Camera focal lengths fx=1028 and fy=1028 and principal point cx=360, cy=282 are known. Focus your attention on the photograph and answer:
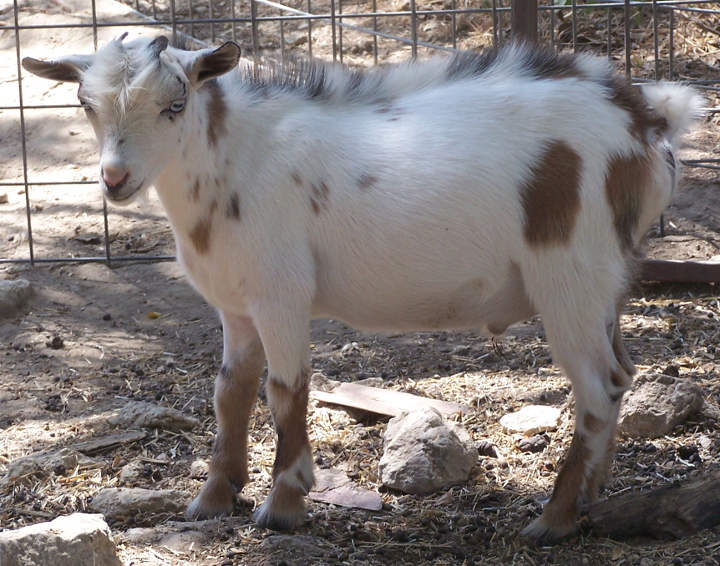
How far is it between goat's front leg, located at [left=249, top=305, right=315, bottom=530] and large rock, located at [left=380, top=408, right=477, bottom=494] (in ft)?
1.38

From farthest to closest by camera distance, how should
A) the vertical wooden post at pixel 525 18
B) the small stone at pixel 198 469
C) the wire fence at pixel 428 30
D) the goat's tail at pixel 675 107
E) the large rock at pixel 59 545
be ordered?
1. the wire fence at pixel 428 30
2. the vertical wooden post at pixel 525 18
3. the small stone at pixel 198 469
4. the goat's tail at pixel 675 107
5. the large rock at pixel 59 545

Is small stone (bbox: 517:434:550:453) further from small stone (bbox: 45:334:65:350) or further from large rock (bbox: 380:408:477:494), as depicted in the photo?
small stone (bbox: 45:334:65:350)

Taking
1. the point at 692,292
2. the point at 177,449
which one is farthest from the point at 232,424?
the point at 692,292

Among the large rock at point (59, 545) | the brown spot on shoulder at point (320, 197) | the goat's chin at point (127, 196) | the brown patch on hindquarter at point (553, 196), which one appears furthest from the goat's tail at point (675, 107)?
the large rock at point (59, 545)

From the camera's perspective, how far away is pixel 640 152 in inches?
150

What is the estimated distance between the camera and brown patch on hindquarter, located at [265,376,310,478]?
3.94 meters

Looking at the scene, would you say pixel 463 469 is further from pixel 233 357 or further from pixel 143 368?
pixel 143 368

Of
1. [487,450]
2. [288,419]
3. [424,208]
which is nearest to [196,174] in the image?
[424,208]

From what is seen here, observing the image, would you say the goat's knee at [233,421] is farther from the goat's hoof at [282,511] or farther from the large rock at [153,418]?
the large rock at [153,418]

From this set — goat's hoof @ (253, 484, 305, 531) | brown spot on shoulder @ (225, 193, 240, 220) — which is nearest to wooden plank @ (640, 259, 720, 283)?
goat's hoof @ (253, 484, 305, 531)

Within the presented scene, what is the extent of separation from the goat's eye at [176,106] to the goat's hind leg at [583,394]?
4.90ft

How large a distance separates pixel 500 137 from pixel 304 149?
29.0 inches

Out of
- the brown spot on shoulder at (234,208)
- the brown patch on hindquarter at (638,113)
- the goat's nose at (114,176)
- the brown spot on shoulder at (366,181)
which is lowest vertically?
the brown spot on shoulder at (234,208)

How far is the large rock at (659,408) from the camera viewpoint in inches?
179
